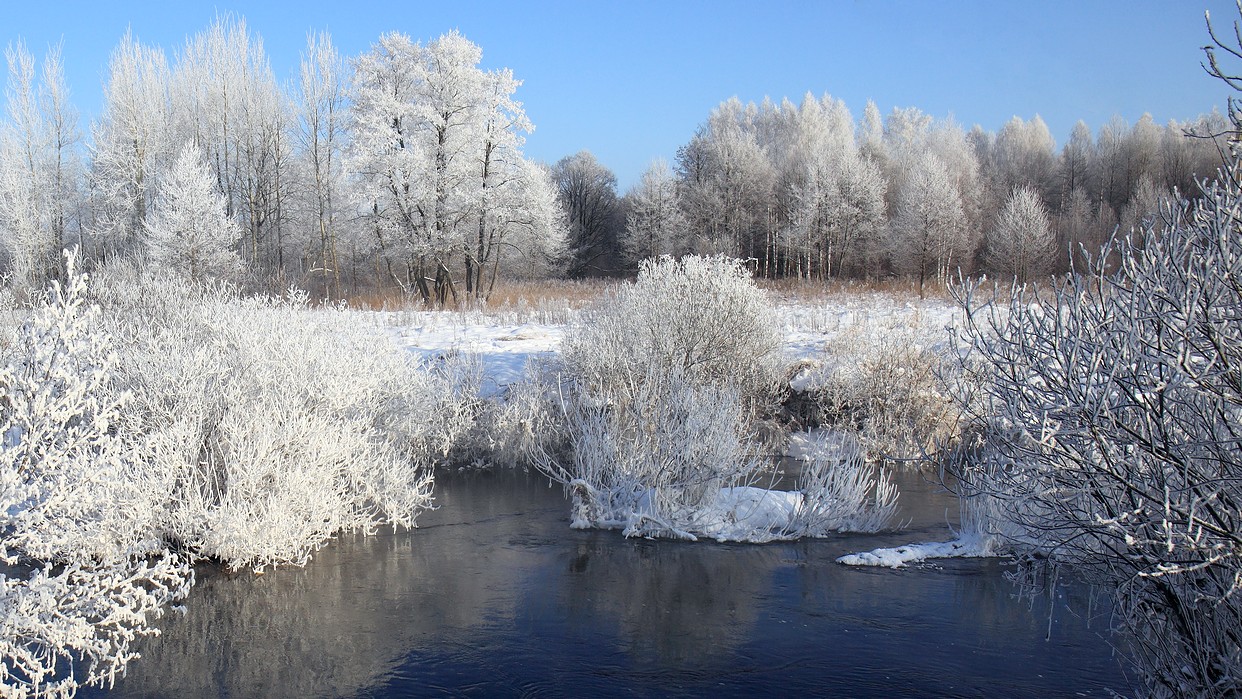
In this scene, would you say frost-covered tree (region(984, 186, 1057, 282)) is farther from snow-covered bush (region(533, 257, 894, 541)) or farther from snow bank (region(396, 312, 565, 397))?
snow-covered bush (region(533, 257, 894, 541))

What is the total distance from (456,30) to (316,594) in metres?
22.1

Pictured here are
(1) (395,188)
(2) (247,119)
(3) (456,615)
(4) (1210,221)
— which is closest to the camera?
(4) (1210,221)

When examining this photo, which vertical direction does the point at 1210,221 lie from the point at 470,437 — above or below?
above

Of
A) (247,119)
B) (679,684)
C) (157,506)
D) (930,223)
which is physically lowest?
(679,684)

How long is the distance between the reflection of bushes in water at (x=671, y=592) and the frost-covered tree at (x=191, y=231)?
2120cm

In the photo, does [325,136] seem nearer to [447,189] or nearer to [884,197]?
Answer: [447,189]

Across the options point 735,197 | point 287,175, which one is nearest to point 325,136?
point 287,175

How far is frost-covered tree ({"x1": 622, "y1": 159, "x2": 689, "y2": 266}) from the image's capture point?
145 ft

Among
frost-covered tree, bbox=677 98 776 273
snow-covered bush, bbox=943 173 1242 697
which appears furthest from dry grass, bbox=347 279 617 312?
frost-covered tree, bbox=677 98 776 273

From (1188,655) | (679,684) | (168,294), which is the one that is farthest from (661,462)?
(168,294)

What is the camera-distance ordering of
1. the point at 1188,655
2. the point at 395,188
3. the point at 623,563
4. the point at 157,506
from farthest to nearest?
the point at 395,188 → the point at 623,563 → the point at 157,506 → the point at 1188,655

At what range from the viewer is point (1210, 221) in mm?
2988

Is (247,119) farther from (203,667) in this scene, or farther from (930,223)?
(203,667)

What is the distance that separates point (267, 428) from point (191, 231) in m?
20.9
